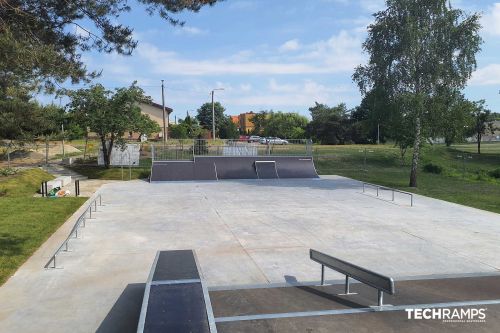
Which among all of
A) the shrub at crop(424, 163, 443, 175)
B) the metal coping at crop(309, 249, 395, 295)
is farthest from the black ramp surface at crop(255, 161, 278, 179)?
the metal coping at crop(309, 249, 395, 295)

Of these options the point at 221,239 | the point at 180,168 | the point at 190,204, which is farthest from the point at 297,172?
the point at 221,239

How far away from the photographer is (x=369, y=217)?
1377 centimetres

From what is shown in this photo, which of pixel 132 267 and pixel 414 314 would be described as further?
pixel 132 267

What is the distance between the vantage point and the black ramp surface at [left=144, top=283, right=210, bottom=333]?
4.65 metres

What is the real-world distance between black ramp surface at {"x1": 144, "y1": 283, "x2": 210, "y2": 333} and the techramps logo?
2.68 m

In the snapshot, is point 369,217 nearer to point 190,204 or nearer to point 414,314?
point 190,204

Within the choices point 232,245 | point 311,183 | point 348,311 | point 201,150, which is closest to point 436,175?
point 311,183

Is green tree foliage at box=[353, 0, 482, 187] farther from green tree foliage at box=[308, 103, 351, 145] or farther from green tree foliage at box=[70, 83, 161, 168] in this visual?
green tree foliage at box=[308, 103, 351, 145]

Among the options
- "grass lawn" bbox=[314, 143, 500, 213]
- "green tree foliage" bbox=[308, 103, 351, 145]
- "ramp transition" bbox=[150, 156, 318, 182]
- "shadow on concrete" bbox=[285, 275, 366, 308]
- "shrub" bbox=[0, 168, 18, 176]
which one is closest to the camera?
"shadow on concrete" bbox=[285, 275, 366, 308]

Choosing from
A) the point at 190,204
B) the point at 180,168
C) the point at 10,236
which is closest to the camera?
the point at 10,236

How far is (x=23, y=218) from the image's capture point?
12812 millimetres

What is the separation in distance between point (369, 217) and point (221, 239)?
5.31m

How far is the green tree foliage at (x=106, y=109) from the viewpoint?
83.6 feet

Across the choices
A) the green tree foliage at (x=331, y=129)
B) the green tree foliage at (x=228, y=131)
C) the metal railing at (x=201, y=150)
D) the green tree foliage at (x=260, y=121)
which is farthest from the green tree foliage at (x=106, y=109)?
the green tree foliage at (x=260, y=121)
